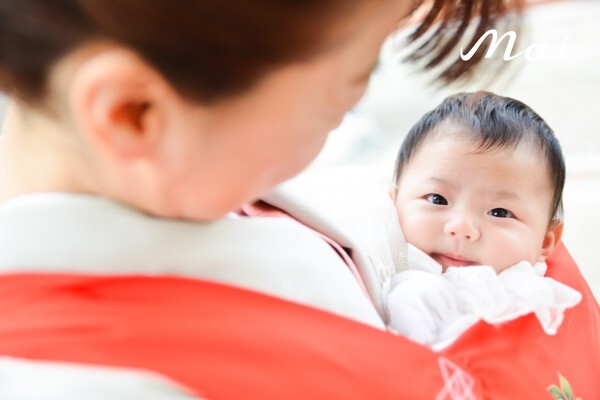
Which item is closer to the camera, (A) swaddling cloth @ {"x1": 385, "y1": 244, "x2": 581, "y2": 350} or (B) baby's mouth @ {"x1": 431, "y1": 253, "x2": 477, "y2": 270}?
(A) swaddling cloth @ {"x1": 385, "y1": 244, "x2": 581, "y2": 350}

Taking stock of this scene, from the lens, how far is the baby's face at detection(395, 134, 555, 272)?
2.62 feet

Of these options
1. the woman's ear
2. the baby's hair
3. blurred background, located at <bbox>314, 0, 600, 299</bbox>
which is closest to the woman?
the woman's ear

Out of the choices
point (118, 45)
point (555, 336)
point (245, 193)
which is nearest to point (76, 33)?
point (118, 45)

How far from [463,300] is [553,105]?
3.61 ft

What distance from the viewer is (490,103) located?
87 centimetres

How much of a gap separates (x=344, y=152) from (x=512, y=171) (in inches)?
29.1

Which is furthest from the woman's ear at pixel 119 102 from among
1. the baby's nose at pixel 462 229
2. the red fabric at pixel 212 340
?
the baby's nose at pixel 462 229

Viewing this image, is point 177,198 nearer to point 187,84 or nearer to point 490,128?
point 187,84

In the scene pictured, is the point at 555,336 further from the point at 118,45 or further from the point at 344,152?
the point at 344,152

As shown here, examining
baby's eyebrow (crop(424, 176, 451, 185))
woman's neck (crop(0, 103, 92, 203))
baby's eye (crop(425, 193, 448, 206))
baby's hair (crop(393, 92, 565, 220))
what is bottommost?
woman's neck (crop(0, 103, 92, 203))

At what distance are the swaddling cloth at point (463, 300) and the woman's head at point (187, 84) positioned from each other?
0.25 m

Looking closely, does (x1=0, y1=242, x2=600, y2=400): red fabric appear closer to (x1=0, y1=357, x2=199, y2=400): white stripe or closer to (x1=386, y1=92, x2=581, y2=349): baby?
(x1=0, y1=357, x2=199, y2=400): white stripe

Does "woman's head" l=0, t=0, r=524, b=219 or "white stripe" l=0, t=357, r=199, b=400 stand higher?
"woman's head" l=0, t=0, r=524, b=219

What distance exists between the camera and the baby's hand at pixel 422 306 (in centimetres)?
68
